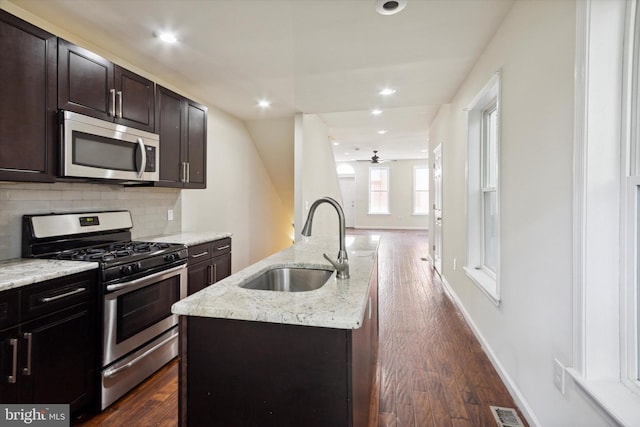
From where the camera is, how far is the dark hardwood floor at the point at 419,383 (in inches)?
71.5

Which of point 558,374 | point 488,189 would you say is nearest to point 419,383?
point 558,374

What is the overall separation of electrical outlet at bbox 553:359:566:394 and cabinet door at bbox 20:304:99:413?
240cm

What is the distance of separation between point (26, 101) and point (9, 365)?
1.34m

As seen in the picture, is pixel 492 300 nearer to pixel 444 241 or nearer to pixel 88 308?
pixel 444 241

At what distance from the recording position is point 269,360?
107 centimetres

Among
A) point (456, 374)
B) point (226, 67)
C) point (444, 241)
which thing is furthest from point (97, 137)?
point (444, 241)

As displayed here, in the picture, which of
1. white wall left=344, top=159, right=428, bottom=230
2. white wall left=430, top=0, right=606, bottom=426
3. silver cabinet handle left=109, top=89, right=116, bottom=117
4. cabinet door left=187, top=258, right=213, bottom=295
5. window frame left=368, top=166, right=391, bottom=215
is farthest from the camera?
window frame left=368, top=166, right=391, bottom=215

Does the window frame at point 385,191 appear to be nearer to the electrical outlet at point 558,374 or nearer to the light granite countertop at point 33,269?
the electrical outlet at point 558,374

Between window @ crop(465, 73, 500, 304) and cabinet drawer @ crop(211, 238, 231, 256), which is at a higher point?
window @ crop(465, 73, 500, 304)

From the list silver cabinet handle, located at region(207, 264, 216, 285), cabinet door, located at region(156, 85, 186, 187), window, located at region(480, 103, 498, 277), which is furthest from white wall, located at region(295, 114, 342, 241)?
window, located at region(480, 103, 498, 277)

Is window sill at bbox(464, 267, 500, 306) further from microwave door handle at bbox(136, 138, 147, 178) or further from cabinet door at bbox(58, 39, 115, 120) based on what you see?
cabinet door at bbox(58, 39, 115, 120)

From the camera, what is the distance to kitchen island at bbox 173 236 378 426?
3.36 feet

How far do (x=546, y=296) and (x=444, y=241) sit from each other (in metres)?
2.88

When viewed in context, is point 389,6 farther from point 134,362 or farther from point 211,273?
point 134,362
